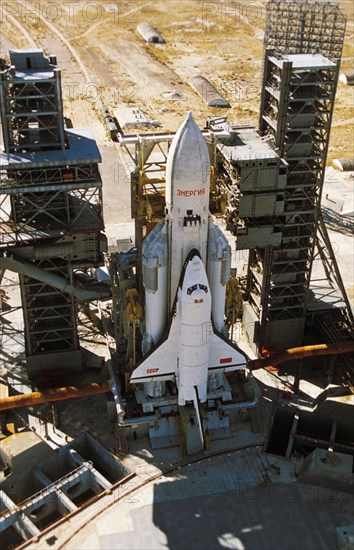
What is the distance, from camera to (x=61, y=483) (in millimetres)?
43125

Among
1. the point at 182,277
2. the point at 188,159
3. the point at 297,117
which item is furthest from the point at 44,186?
the point at 297,117

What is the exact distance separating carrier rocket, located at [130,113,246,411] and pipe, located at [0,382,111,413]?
2744mm

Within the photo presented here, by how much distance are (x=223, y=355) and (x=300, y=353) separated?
6.70 meters

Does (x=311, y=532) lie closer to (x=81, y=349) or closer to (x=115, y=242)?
(x=81, y=349)

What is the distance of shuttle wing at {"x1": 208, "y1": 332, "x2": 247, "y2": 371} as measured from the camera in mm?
45938

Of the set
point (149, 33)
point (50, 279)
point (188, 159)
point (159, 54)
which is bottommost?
point (159, 54)

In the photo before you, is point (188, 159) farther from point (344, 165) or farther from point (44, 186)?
point (344, 165)

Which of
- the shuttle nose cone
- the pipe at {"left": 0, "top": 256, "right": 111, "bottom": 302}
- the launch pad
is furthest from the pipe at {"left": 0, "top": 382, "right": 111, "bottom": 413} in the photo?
the shuttle nose cone

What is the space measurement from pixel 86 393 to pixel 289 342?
1781cm

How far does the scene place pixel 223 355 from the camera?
153 feet

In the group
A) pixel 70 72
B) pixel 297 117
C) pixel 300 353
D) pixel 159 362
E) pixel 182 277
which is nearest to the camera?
pixel 182 277

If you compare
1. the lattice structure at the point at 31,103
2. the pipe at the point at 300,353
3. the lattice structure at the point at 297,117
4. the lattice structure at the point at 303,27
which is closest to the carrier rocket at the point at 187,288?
the pipe at the point at 300,353

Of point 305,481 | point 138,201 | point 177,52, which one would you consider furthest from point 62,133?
point 177,52

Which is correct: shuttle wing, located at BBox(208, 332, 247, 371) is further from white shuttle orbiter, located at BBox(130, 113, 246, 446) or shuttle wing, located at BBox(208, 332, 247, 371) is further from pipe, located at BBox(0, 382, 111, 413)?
pipe, located at BBox(0, 382, 111, 413)
